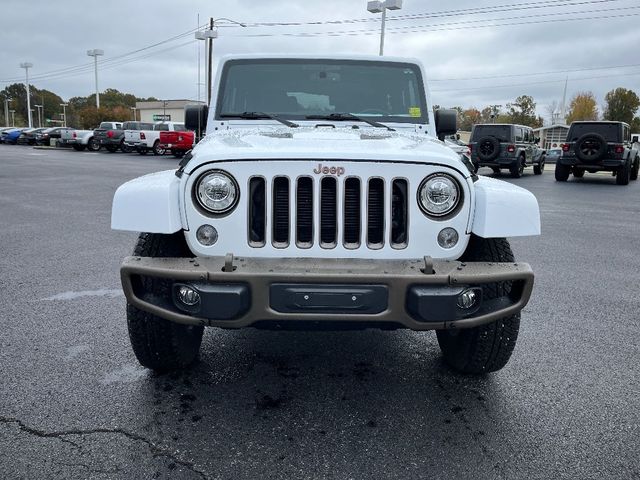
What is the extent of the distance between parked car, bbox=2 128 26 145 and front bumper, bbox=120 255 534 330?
159ft

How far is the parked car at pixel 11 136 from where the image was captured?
44.5 metres

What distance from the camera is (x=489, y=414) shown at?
2.90m

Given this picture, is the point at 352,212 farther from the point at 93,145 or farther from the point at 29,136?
the point at 29,136

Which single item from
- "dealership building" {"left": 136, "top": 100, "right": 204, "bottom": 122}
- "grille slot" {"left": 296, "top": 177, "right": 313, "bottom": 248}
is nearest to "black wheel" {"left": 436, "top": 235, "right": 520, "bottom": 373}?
"grille slot" {"left": 296, "top": 177, "right": 313, "bottom": 248}

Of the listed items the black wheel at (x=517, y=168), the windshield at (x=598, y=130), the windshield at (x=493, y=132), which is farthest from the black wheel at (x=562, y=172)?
the windshield at (x=493, y=132)

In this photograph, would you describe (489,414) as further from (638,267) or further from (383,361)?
(638,267)

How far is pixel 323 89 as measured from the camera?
14.1 feet

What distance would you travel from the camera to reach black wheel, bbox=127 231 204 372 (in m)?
2.81

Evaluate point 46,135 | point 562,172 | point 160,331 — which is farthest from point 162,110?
point 160,331

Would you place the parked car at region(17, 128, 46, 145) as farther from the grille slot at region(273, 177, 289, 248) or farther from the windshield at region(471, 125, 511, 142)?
the grille slot at region(273, 177, 289, 248)

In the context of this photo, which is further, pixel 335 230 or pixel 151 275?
pixel 335 230

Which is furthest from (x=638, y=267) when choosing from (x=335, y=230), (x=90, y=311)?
(x=90, y=311)

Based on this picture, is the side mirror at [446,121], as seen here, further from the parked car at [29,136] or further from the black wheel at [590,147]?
the parked car at [29,136]

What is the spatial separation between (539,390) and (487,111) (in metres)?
98.8
